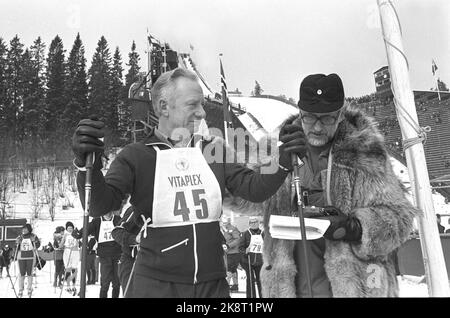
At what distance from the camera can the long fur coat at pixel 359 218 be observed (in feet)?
5.96

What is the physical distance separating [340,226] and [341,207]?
194 millimetres

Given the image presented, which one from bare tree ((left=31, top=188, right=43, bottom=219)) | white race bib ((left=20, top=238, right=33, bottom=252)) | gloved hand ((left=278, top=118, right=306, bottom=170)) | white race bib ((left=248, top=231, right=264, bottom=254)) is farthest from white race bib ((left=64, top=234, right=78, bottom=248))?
bare tree ((left=31, top=188, right=43, bottom=219))

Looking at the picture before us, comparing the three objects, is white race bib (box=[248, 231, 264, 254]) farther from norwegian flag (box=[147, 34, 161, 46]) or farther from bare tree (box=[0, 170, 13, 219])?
bare tree (box=[0, 170, 13, 219])

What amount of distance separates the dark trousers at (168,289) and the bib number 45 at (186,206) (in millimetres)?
244

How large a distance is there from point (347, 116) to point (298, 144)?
725 millimetres

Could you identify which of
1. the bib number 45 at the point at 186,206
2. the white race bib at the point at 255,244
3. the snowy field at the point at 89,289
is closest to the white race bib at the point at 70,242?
the snowy field at the point at 89,289

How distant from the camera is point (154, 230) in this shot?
153 centimetres

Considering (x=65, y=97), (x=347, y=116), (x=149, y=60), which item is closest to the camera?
(x=347, y=116)

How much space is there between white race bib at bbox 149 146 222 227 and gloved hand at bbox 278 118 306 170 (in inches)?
11.5

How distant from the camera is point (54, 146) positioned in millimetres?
12766

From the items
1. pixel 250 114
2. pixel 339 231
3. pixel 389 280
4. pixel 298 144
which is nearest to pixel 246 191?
pixel 298 144

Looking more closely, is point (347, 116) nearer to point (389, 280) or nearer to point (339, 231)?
point (339, 231)

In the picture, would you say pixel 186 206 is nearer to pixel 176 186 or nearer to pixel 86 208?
pixel 176 186

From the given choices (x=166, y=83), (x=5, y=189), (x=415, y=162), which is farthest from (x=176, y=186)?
(x=5, y=189)
